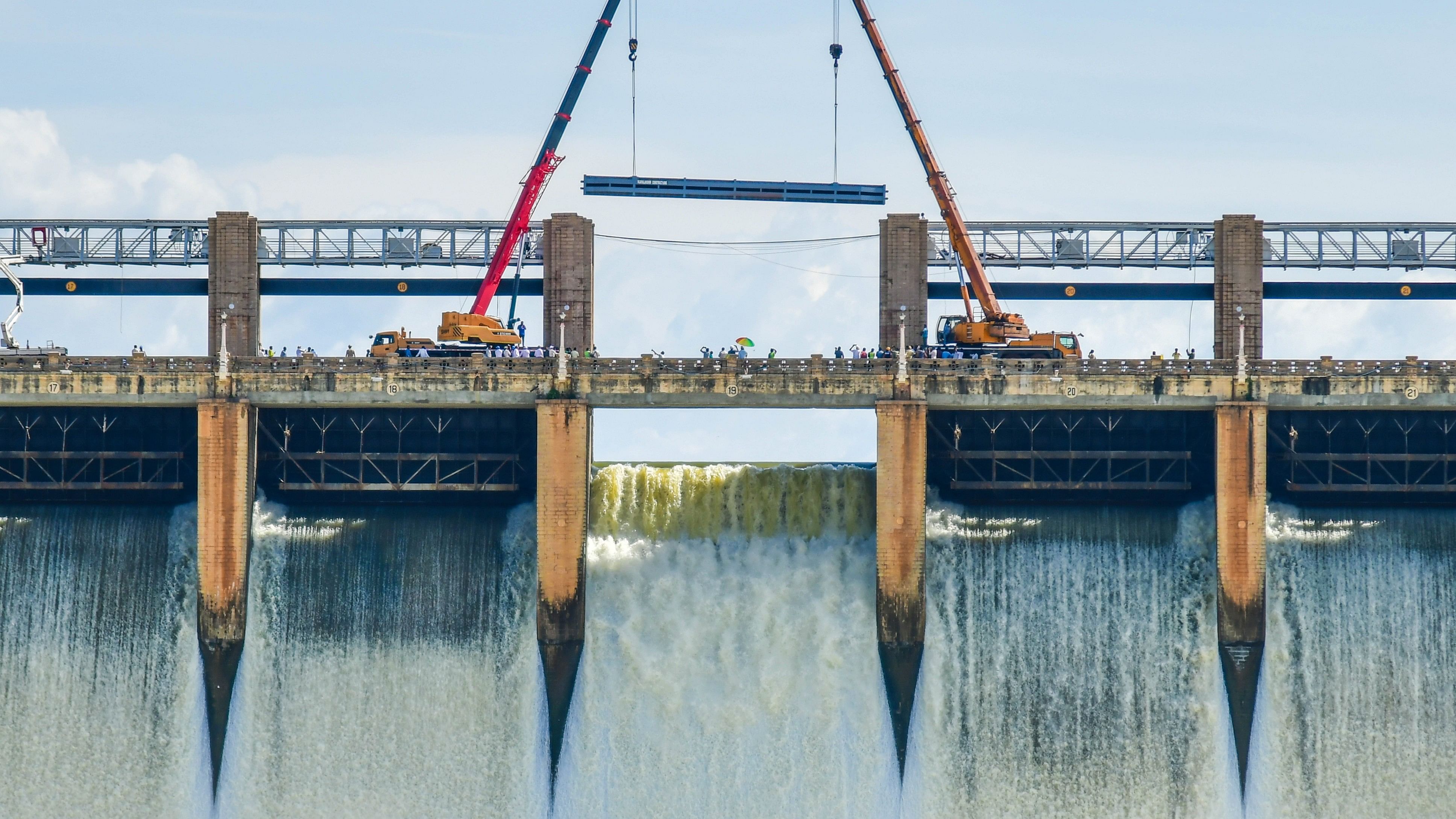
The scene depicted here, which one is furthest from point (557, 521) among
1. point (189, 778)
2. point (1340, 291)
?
point (1340, 291)

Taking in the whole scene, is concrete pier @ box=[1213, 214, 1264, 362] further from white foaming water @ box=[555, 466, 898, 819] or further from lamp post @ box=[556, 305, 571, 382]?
lamp post @ box=[556, 305, 571, 382]

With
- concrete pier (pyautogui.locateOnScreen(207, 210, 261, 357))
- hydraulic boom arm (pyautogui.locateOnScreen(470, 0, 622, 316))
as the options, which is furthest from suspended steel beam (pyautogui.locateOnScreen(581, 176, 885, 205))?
concrete pier (pyautogui.locateOnScreen(207, 210, 261, 357))

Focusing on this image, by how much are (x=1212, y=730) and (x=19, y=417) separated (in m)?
53.0

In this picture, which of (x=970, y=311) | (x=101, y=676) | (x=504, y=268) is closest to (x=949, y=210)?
(x=970, y=311)

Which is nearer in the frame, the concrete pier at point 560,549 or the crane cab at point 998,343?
the concrete pier at point 560,549

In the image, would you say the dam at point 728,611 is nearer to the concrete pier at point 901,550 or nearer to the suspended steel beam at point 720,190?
the concrete pier at point 901,550

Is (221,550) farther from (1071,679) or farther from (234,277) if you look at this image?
(1071,679)

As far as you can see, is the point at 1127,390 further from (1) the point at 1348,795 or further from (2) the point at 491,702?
(2) the point at 491,702

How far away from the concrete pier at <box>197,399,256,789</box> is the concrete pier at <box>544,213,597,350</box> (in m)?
16.9

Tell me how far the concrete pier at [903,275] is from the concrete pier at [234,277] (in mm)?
30997

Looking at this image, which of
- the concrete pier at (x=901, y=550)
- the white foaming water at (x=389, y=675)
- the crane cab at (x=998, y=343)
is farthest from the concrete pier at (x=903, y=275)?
the white foaming water at (x=389, y=675)

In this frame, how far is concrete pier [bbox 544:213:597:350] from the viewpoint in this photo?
2995 inches

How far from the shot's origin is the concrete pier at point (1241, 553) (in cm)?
6353

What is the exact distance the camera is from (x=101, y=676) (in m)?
65.3
